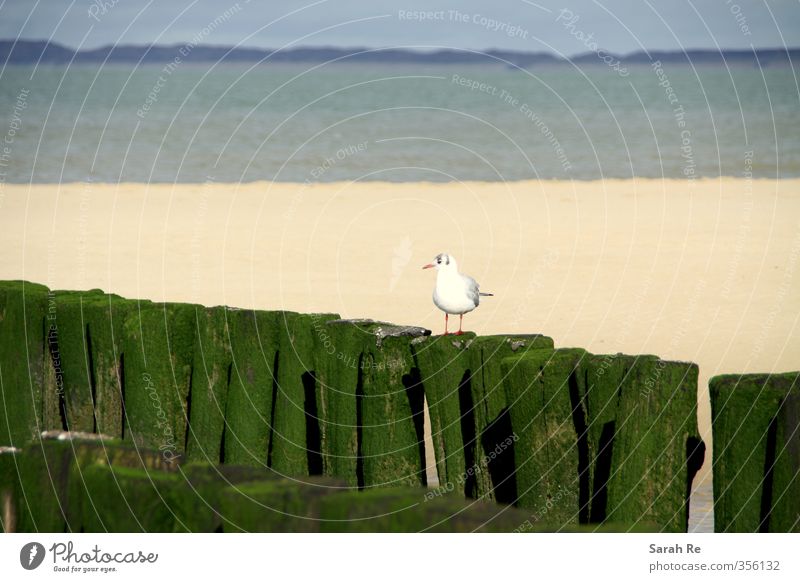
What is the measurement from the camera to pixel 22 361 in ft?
29.0

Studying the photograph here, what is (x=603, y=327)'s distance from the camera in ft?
53.9

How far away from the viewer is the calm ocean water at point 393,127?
119 ft

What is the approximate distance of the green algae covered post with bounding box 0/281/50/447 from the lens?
874 cm

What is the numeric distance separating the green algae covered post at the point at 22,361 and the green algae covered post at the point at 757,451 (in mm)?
4520

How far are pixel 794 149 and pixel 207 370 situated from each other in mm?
33575

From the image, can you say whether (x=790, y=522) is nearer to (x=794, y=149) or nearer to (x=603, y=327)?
(x=603, y=327)
